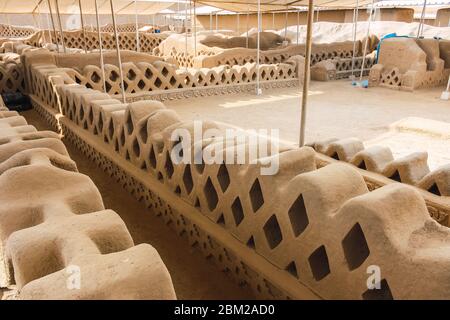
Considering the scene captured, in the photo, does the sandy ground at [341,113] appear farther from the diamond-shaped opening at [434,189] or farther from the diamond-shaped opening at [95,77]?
the diamond-shaped opening at [434,189]

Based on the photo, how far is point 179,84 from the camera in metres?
7.54

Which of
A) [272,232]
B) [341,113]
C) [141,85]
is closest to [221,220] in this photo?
[272,232]

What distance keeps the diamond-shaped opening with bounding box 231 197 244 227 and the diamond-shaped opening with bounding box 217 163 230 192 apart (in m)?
0.12

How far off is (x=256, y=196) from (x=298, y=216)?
0.29 m

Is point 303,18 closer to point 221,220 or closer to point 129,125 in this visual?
point 129,125

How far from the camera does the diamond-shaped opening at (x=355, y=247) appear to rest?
1.54 metres

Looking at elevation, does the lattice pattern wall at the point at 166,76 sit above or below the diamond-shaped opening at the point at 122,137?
above

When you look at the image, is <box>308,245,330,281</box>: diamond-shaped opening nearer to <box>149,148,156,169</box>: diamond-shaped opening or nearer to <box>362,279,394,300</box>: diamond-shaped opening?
<box>362,279,394,300</box>: diamond-shaped opening

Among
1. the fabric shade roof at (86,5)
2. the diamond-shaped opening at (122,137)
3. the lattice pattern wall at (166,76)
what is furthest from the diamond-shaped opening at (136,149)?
the fabric shade roof at (86,5)

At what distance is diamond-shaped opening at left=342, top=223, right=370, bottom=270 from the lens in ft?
5.06

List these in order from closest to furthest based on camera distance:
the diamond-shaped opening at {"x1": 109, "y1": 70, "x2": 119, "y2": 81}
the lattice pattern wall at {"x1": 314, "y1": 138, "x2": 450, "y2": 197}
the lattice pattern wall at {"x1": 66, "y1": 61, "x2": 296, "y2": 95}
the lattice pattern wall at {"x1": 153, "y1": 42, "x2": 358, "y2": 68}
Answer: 1. the lattice pattern wall at {"x1": 314, "y1": 138, "x2": 450, "y2": 197}
2. the lattice pattern wall at {"x1": 66, "y1": 61, "x2": 296, "y2": 95}
3. the diamond-shaped opening at {"x1": 109, "y1": 70, "x2": 119, "y2": 81}
4. the lattice pattern wall at {"x1": 153, "y1": 42, "x2": 358, "y2": 68}

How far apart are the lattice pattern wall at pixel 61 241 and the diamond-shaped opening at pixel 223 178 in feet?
2.23

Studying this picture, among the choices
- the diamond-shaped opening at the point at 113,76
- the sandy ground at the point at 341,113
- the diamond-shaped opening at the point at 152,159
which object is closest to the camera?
the diamond-shaped opening at the point at 152,159

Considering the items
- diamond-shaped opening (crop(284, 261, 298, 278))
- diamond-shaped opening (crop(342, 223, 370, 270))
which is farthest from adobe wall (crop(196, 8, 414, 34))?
diamond-shaped opening (crop(342, 223, 370, 270))
